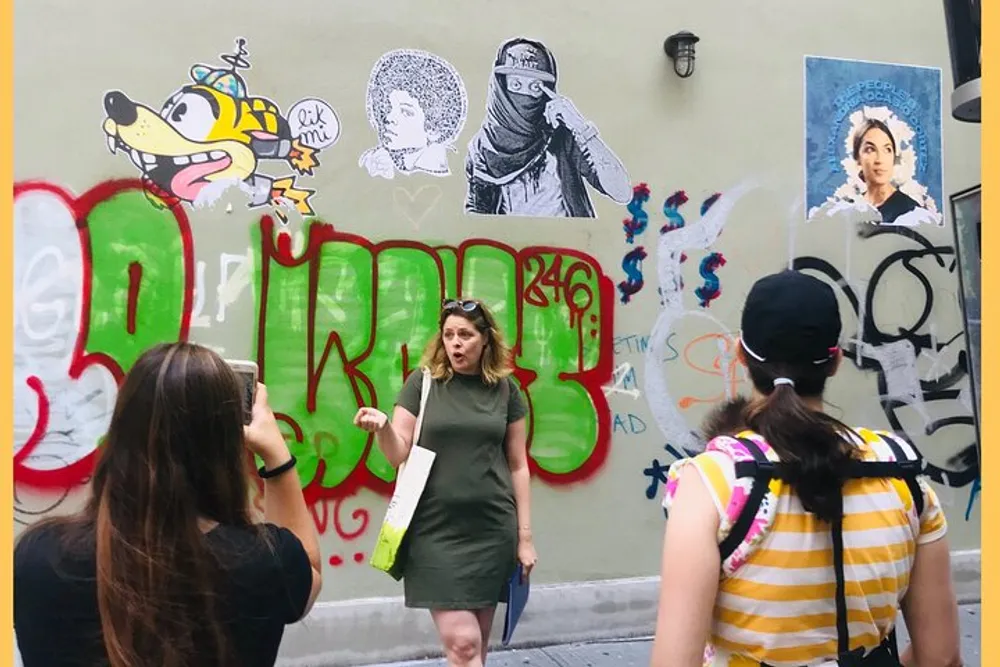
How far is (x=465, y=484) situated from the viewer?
147 inches

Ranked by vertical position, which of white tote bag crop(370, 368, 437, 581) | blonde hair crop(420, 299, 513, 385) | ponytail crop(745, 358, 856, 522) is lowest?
white tote bag crop(370, 368, 437, 581)

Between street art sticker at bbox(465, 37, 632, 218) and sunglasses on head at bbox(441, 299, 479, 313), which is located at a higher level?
street art sticker at bbox(465, 37, 632, 218)

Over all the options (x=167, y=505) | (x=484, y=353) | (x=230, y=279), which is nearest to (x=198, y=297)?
(x=230, y=279)

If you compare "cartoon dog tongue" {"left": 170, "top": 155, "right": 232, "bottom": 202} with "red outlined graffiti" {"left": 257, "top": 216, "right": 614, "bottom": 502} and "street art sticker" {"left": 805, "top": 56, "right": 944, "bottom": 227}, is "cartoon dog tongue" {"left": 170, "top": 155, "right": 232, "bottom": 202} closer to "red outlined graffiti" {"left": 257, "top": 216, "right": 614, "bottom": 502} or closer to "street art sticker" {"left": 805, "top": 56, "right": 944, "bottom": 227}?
"red outlined graffiti" {"left": 257, "top": 216, "right": 614, "bottom": 502}

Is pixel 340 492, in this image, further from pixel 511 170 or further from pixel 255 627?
pixel 255 627

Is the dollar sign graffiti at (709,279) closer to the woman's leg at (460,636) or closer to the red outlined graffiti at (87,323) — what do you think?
the woman's leg at (460,636)

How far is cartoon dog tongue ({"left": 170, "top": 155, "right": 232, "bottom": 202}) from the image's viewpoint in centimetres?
479

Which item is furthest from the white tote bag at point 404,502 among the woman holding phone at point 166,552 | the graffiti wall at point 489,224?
the woman holding phone at point 166,552

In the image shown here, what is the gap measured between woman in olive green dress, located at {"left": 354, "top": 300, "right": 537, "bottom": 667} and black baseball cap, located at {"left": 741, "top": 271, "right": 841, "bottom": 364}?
198cm

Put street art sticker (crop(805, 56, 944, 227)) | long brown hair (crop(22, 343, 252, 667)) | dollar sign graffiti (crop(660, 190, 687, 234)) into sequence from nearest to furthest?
long brown hair (crop(22, 343, 252, 667)), dollar sign graffiti (crop(660, 190, 687, 234)), street art sticker (crop(805, 56, 944, 227))

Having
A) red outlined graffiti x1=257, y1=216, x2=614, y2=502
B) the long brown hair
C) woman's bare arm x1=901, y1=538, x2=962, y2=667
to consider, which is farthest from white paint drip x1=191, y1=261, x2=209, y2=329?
woman's bare arm x1=901, y1=538, x2=962, y2=667

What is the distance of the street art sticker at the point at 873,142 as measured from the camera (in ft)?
19.7

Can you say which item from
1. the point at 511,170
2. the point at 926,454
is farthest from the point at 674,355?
the point at 926,454

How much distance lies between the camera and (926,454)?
6.18m
